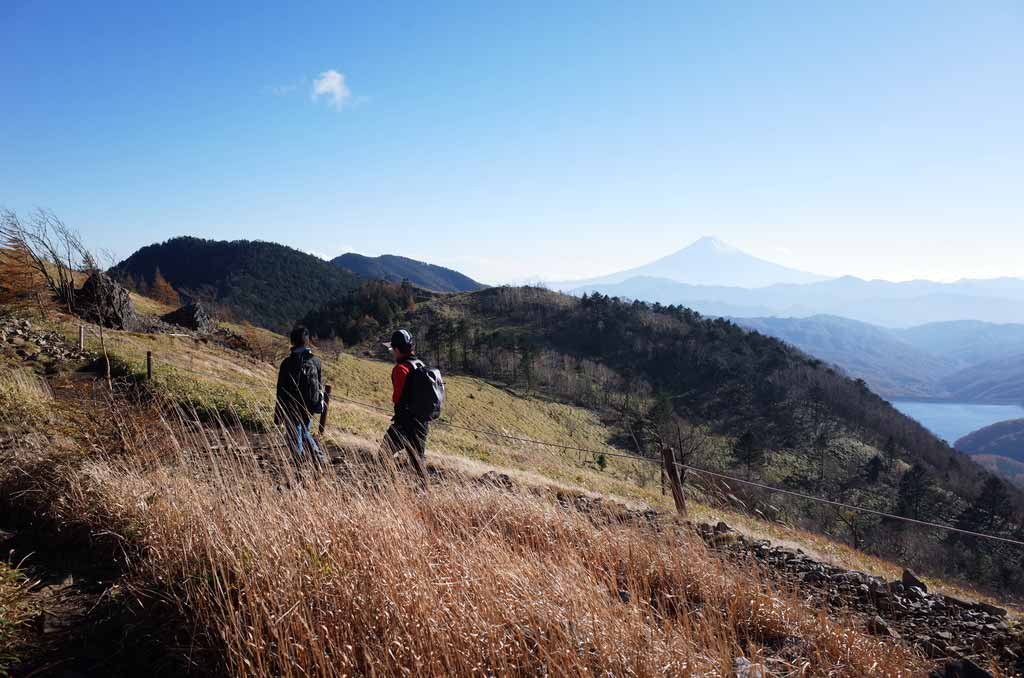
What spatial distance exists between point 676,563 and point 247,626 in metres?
2.67

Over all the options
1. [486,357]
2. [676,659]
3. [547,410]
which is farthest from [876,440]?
[676,659]

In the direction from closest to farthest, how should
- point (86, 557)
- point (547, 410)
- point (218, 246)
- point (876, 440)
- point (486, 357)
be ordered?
point (86, 557) < point (547, 410) < point (876, 440) < point (486, 357) < point (218, 246)

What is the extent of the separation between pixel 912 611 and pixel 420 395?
184 inches

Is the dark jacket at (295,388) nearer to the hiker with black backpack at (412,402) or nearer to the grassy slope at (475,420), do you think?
the grassy slope at (475,420)

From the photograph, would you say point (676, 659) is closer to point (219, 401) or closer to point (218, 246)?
point (219, 401)

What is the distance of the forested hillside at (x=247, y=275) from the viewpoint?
10300cm

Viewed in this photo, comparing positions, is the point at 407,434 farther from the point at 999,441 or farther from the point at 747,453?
the point at 999,441

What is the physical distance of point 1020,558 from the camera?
34344mm

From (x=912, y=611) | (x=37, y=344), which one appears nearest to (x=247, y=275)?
(x=37, y=344)

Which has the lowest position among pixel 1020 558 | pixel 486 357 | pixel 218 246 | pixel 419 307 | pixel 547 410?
pixel 1020 558

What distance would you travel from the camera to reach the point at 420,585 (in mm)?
2523

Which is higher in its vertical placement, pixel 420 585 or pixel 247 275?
pixel 247 275

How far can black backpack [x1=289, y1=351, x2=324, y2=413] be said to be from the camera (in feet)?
18.8

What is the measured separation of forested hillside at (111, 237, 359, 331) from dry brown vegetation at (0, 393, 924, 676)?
98.7 meters
